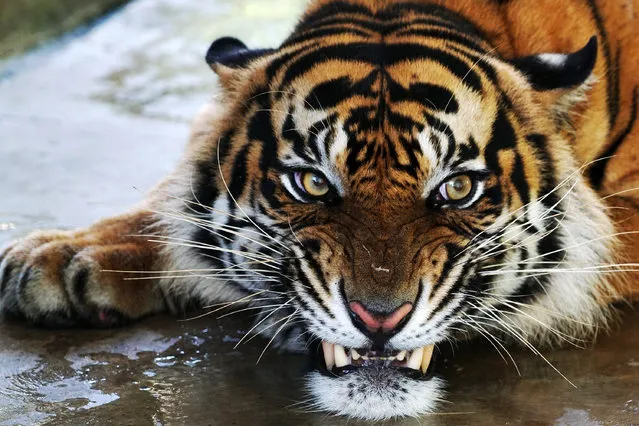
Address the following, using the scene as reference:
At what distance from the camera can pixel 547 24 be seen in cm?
240

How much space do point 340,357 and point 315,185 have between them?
0.34 m

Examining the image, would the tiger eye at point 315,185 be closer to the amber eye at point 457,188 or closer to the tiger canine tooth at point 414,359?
the amber eye at point 457,188

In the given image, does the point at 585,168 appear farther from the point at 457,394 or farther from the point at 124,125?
the point at 124,125

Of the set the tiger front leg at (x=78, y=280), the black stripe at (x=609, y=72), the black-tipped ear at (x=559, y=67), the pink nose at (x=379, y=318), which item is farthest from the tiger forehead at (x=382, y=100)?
Answer: the tiger front leg at (x=78, y=280)

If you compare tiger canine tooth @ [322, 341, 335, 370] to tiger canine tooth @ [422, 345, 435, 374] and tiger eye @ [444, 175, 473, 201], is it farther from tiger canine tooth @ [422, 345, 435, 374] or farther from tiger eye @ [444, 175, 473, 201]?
tiger eye @ [444, 175, 473, 201]

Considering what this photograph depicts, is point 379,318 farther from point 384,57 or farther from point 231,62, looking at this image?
point 231,62

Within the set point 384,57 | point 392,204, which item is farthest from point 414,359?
point 384,57

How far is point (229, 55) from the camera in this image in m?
2.33

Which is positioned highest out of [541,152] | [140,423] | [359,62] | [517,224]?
[359,62]

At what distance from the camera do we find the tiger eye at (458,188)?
6.38 ft

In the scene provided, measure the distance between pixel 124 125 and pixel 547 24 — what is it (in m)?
2.07

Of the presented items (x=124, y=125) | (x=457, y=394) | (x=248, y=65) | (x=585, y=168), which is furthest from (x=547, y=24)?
(x=124, y=125)

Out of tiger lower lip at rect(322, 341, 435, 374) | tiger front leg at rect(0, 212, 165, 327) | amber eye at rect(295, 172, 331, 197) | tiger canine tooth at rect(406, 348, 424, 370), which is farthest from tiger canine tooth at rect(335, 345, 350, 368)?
tiger front leg at rect(0, 212, 165, 327)

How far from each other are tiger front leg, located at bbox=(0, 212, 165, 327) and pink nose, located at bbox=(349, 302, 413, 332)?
70cm
